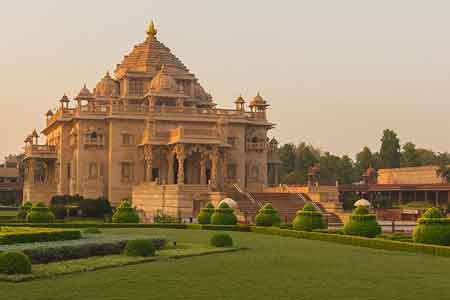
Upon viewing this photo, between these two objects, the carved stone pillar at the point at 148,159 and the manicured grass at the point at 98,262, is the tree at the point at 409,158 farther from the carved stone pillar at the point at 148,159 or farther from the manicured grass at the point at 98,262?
the manicured grass at the point at 98,262

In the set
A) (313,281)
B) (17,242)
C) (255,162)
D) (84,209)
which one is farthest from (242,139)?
(313,281)

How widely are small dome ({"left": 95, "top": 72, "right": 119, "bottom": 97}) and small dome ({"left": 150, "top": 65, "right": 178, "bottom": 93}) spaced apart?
16.4 feet

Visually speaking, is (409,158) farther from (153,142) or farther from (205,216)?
(205,216)

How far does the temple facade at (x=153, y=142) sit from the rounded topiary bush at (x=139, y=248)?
79.2 ft

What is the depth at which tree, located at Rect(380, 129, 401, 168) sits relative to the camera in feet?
318

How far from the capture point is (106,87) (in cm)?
5969

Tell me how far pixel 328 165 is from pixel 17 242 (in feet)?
239

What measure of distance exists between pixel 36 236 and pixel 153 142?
29648mm

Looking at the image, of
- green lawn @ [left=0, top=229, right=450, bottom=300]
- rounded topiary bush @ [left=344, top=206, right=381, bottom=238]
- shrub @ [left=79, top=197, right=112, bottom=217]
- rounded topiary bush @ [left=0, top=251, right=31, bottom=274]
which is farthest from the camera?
shrub @ [left=79, top=197, right=112, bottom=217]

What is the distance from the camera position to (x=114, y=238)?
22078 millimetres

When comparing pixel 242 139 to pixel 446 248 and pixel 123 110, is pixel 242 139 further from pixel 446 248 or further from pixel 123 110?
pixel 446 248

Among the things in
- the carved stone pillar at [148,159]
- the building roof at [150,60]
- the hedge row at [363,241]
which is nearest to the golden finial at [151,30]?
the building roof at [150,60]

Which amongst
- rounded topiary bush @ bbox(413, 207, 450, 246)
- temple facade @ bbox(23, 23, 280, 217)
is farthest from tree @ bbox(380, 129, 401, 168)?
rounded topiary bush @ bbox(413, 207, 450, 246)

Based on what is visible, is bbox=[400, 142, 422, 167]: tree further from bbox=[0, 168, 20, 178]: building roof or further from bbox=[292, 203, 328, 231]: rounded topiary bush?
bbox=[292, 203, 328, 231]: rounded topiary bush
